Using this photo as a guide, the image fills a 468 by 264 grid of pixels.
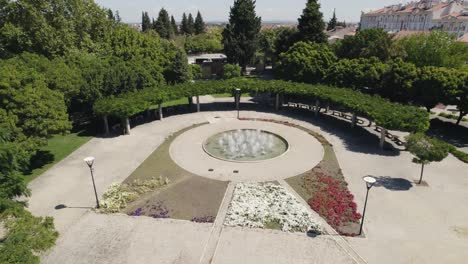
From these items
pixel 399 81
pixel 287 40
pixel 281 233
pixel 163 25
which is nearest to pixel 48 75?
pixel 281 233

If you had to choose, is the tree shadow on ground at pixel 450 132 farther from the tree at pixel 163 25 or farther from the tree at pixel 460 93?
the tree at pixel 163 25

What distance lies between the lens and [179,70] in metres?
43.2

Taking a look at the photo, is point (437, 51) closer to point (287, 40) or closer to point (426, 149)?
point (287, 40)

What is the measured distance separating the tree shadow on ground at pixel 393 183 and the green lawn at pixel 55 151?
26.2 metres

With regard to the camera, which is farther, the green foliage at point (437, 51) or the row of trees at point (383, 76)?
the green foliage at point (437, 51)

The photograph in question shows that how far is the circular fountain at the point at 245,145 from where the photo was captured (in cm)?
2641

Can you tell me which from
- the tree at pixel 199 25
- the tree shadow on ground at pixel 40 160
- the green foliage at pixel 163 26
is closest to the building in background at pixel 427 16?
the tree at pixel 199 25

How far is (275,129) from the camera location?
32.7 meters

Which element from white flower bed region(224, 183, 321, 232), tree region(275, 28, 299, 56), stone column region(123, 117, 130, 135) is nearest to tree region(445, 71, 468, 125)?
white flower bed region(224, 183, 321, 232)

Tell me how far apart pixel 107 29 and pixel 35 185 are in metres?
30.0

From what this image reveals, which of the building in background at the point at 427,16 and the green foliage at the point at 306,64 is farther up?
the building in background at the point at 427,16

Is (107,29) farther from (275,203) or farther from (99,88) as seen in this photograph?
(275,203)

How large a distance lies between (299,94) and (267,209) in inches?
794

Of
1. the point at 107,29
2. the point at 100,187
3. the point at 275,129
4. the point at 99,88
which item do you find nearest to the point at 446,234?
the point at 275,129
